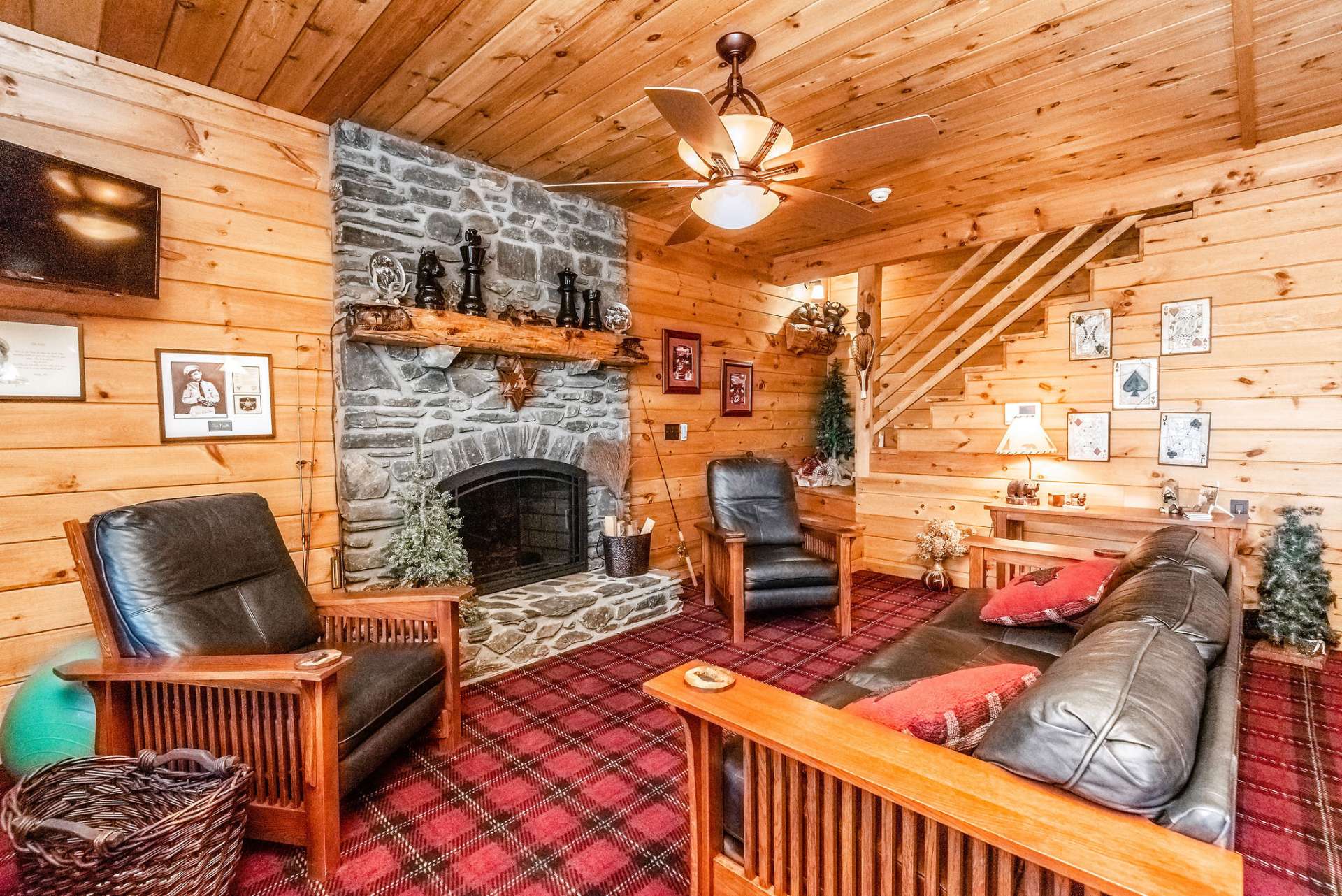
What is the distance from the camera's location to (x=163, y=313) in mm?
2467

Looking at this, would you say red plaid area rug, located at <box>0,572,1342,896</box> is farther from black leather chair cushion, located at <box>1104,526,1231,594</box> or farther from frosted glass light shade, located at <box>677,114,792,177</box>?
frosted glass light shade, located at <box>677,114,792,177</box>

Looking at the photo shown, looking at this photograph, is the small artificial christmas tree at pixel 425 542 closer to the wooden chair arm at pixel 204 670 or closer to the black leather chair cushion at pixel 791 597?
the wooden chair arm at pixel 204 670

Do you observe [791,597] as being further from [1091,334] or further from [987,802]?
[987,802]

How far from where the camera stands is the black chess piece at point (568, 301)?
3600 mm

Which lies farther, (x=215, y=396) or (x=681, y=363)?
(x=681, y=363)

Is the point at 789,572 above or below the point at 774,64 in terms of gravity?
below

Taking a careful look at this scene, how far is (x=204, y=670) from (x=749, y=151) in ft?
7.41

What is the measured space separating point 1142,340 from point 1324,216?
35.6 inches

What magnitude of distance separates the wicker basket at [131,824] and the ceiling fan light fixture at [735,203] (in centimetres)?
220

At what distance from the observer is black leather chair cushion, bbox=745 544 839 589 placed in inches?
135

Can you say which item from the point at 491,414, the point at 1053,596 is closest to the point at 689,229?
the point at 491,414

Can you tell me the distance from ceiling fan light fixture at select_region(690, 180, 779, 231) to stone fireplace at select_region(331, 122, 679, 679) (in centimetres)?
148

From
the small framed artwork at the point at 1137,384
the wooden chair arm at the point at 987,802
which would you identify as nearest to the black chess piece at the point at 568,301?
the wooden chair arm at the point at 987,802

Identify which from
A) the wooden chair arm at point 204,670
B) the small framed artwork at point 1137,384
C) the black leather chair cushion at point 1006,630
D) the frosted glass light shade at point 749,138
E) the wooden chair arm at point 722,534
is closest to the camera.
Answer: the wooden chair arm at point 204,670
